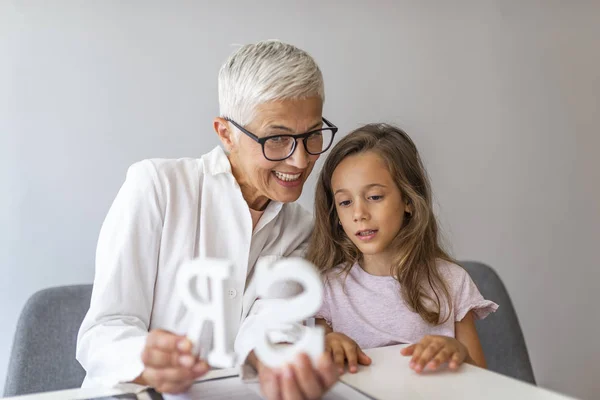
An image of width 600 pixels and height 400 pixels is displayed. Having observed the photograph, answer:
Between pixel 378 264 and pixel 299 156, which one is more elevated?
pixel 299 156

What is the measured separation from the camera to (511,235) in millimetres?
2471

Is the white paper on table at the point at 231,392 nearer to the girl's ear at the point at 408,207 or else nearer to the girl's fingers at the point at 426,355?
the girl's fingers at the point at 426,355

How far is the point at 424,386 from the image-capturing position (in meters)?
1.06

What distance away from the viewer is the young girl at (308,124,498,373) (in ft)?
5.13

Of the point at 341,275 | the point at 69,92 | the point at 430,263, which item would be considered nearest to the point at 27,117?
the point at 69,92

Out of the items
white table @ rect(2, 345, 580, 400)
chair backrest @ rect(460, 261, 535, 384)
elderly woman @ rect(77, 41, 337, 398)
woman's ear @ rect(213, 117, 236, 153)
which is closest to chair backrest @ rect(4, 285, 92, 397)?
elderly woman @ rect(77, 41, 337, 398)

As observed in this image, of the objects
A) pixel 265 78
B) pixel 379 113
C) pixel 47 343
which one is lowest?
pixel 47 343

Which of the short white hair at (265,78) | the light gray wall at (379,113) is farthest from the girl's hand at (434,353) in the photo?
the light gray wall at (379,113)

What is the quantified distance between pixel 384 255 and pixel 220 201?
47 centimetres

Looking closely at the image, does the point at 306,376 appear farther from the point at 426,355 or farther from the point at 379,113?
the point at 379,113

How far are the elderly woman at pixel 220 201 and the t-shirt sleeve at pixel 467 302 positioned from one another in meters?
0.48

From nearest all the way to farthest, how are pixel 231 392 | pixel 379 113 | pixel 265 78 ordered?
pixel 231 392
pixel 265 78
pixel 379 113

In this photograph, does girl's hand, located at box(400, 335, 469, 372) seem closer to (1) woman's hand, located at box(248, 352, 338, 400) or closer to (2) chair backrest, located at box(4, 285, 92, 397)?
(1) woman's hand, located at box(248, 352, 338, 400)

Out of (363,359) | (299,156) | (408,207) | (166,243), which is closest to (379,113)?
(408,207)
